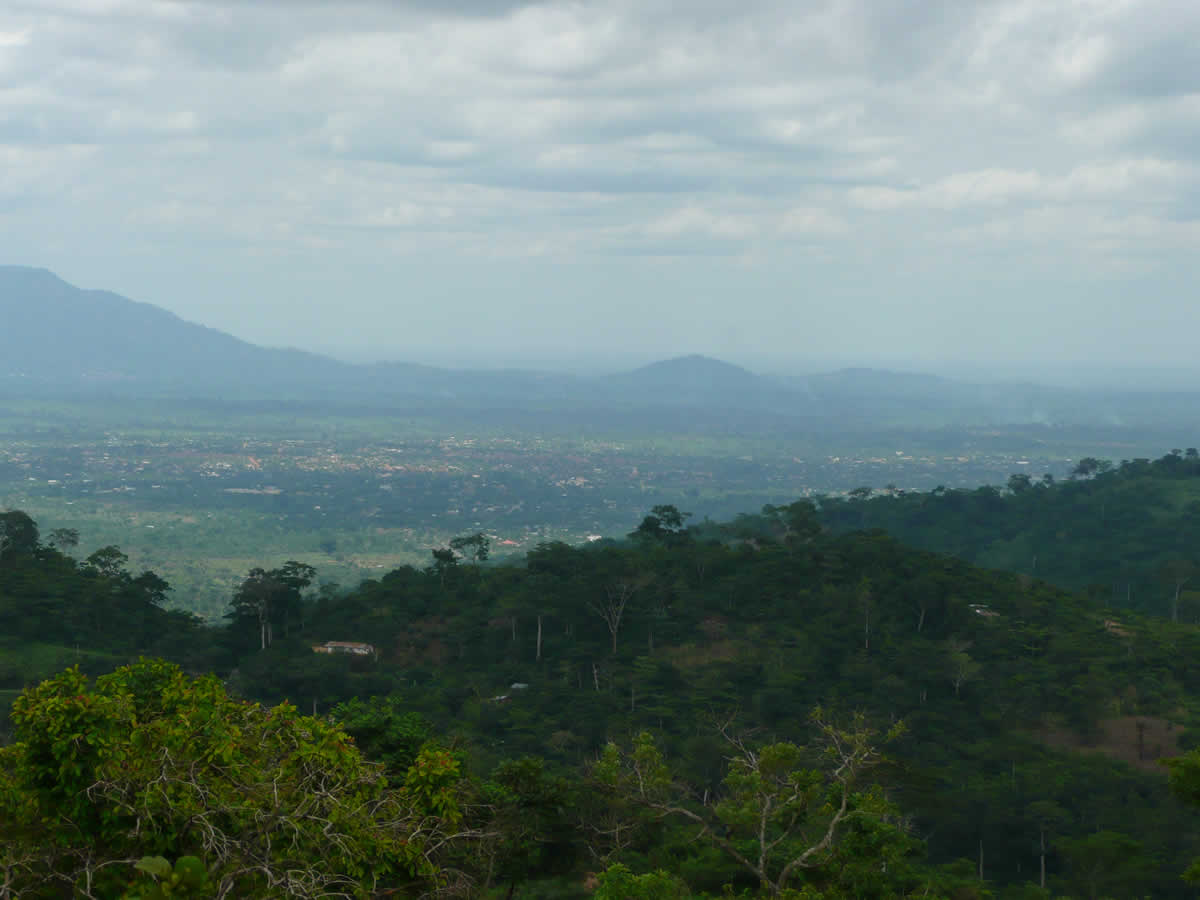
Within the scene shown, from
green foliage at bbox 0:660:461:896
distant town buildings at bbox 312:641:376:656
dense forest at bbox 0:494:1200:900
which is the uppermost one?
green foliage at bbox 0:660:461:896

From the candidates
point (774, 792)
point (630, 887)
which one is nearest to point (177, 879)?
point (630, 887)

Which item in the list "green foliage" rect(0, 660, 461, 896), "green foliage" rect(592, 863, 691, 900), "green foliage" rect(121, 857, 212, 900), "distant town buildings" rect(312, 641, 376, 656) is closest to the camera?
"green foliage" rect(121, 857, 212, 900)

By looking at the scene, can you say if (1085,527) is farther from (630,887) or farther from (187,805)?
(187,805)

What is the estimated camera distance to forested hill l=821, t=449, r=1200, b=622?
4519 cm

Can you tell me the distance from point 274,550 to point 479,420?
3733 inches

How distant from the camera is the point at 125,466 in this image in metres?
99.3

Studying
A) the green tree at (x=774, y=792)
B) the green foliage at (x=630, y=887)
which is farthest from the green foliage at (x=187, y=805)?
the green tree at (x=774, y=792)

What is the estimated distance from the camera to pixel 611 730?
25234 mm

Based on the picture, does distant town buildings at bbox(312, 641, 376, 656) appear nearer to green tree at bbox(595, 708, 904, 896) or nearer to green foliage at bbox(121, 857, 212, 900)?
green tree at bbox(595, 708, 904, 896)

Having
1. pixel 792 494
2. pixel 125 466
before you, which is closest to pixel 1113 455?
pixel 792 494

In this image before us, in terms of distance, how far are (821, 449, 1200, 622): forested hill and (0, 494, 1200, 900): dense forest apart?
1.28 m

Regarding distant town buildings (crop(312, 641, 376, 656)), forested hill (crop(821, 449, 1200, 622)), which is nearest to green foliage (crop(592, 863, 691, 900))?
distant town buildings (crop(312, 641, 376, 656))

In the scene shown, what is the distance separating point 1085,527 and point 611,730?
3924 centimetres

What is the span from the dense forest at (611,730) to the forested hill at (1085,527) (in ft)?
4.20
